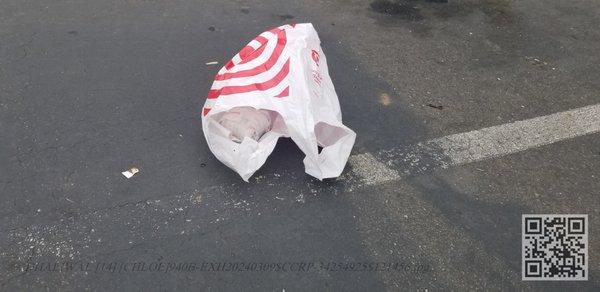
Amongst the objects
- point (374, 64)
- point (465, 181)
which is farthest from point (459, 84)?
point (465, 181)

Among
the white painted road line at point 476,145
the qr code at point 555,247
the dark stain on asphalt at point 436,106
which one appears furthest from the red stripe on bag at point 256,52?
the qr code at point 555,247

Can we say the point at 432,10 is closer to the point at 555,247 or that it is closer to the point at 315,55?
the point at 315,55

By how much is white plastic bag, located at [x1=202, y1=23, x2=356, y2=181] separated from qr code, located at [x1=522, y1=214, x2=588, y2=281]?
1.08 meters

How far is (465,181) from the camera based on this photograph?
2.84 metres

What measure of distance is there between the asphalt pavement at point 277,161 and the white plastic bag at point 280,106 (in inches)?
6.0

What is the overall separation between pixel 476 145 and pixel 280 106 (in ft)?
4.52

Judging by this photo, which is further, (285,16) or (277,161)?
(285,16)

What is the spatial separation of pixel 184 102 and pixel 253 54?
72 cm

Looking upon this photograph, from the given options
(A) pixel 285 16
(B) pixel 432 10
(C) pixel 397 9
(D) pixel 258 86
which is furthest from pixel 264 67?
(B) pixel 432 10

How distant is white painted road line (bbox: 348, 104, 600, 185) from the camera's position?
2900 mm

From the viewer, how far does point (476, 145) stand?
3.12 metres

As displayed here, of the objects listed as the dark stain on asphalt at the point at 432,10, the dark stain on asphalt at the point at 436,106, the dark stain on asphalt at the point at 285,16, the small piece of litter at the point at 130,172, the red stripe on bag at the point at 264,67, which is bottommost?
the small piece of litter at the point at 130,172

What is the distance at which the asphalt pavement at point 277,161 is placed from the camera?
7.63 ft

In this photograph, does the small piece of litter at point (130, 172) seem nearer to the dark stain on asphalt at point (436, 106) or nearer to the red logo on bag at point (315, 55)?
the red logo on bag at point (315, 55)
